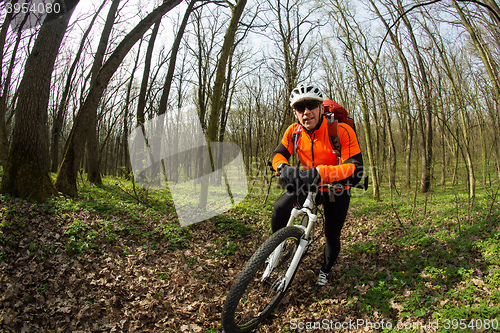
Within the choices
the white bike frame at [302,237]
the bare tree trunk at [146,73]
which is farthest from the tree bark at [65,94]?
the white bike frame at [302,237]

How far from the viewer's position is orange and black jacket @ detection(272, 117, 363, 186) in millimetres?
2598

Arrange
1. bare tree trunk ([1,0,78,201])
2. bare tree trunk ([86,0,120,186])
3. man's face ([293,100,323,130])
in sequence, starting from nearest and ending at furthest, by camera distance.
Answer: man's face ([293,100,323,130]), bare tree trunk ([1,0,78,201]), bare tree trunk ([86,0,120,186])

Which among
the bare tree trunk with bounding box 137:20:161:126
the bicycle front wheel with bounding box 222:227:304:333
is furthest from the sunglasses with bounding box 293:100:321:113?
the bare tree trunk with bounding box 137:20:161:126

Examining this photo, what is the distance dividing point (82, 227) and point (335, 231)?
406cm

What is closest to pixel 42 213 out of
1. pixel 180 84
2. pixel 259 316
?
pixel 259 316

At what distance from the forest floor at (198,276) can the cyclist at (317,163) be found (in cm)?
76

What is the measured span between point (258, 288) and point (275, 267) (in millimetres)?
277

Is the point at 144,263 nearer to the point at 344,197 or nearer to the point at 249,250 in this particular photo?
the point at 249,250

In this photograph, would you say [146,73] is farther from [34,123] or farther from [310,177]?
[310,177]

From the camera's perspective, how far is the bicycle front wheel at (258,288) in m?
2.28

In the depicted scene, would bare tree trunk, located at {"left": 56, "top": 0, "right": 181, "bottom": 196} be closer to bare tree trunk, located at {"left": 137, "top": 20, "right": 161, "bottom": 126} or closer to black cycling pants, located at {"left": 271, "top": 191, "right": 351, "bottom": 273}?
bare tree trunk, located at {"left": 137, "top": 20, "right": 161, "bottom": 126}

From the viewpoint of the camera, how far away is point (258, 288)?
2.65m

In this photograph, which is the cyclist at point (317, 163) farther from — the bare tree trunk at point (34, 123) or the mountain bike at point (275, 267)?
the bare tree trunk at point (34, 123)

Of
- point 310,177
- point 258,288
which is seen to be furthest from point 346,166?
point 258,288
